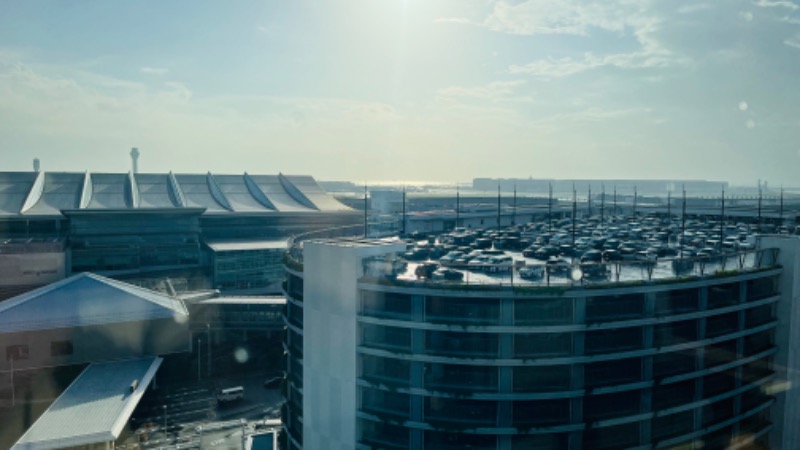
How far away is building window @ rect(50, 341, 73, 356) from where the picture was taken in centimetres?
4706

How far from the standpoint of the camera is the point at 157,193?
88062mm

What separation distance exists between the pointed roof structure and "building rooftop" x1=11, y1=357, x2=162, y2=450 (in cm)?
437

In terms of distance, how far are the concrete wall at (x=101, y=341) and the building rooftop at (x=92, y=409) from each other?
1.52 m

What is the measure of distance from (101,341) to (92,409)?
11771mm

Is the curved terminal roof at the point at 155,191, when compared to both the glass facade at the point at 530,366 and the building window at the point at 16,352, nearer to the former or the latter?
the building window at the point at 16,352

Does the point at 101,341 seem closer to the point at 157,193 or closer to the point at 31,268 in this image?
the point at 31,268

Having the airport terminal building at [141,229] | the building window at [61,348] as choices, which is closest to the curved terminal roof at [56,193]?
the airport terminal building at [141,229]

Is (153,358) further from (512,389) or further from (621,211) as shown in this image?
(621,211)

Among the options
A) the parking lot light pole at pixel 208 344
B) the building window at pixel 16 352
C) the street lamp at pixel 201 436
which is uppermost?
the building window at pixel 16 352

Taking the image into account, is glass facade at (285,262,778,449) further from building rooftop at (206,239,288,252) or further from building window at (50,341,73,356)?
building rooftop at (206,239,288,252)

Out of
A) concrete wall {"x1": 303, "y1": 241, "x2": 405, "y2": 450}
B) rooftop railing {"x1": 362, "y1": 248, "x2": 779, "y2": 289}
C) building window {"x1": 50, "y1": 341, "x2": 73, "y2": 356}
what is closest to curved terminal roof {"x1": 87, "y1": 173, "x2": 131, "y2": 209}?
building window {"x1": 50, "y1": 341, "x2": 73, "y2": 356}

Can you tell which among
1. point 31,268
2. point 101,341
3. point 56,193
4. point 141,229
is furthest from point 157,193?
point 101,341

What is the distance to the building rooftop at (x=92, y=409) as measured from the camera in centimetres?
3341

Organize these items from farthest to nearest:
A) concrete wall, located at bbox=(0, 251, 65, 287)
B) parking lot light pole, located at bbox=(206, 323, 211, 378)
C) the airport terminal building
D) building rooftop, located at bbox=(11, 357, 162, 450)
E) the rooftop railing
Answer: the airport terminal building < concrete wall, located at bbox=(0, 251, 65, 287) < parking lot light pole, located at bbox=(206, 323, 211, 378) < building rooftop, located at bbox=(11, 357, 162, 450) < the rooftop railing
